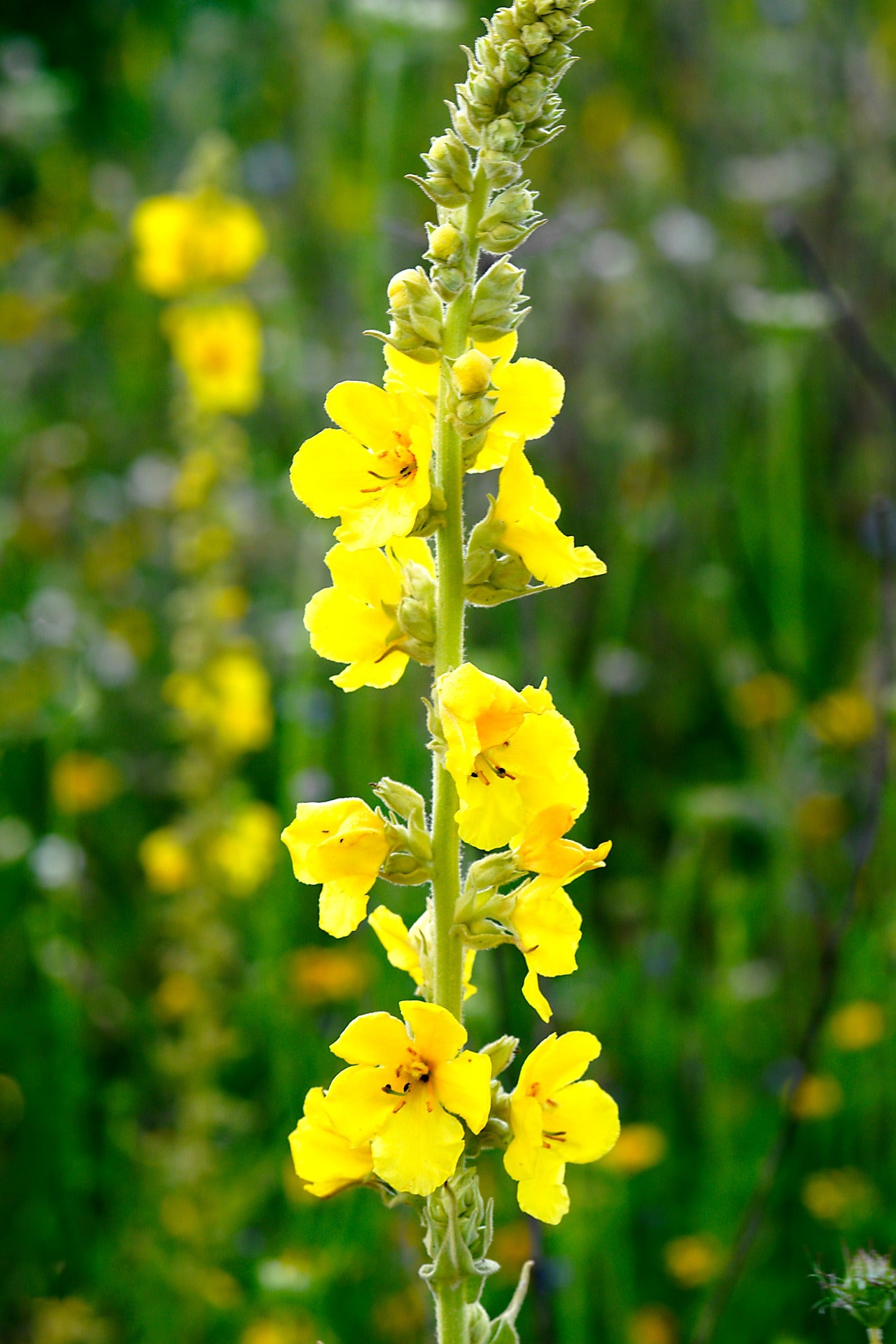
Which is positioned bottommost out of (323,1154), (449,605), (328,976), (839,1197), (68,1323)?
Answer: (68,1323)

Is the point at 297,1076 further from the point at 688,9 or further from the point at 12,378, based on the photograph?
the point at 688,9

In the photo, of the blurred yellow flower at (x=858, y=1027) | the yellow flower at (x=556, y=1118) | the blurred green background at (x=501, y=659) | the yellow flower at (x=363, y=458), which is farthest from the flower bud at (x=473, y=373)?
the blurred yellow flower at (x=858, y=1027)

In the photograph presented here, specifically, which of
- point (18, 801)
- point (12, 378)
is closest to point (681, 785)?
point (18, 801)

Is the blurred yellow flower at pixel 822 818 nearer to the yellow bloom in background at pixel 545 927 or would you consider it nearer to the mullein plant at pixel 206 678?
the mullein plant at pixel 206 678

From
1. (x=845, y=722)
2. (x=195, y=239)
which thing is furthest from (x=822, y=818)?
(x=195, y=239)

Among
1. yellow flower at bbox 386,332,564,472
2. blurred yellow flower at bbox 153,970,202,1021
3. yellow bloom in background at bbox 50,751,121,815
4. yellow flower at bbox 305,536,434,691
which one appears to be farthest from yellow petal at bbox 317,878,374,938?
yellow bloom in background at bbox 50,751,121,815

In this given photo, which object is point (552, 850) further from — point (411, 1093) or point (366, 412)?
point (366, 412)
